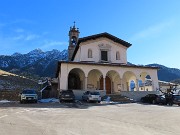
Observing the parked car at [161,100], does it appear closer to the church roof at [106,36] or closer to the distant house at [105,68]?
the distant house at [105,68]

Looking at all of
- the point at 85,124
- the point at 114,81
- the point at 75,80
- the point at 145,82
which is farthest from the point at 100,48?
the point at 85,124

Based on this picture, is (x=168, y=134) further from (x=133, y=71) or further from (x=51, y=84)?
(x=51, y=84)

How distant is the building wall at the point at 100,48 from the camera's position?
122 feet

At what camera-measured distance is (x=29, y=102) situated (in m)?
26.2

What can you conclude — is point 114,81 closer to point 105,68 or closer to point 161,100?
point 105,68

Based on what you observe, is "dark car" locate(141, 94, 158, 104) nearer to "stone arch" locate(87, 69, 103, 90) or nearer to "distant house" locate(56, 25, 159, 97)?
"distant house" locate(56, 25, 159, 97)

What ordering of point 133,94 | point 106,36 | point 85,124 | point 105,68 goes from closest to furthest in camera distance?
point 85,124, point 133,94, point 105,68, point 106,36

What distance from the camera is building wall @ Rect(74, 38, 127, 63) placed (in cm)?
3712

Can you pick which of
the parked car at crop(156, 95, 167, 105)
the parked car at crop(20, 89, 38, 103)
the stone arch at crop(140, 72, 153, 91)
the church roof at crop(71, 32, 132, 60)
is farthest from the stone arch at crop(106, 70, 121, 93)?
the parked car at crop(20, 89, 38, 103)

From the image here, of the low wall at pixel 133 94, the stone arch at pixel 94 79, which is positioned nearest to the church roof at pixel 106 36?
the stone arch at pixel 94 79

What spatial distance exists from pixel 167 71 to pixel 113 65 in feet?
416

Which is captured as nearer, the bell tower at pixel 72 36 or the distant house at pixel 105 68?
the distant house at pixel 105 68

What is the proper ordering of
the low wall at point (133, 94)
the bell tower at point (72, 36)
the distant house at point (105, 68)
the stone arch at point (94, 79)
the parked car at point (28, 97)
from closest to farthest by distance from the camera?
the parked car at point (28, 97) → the low wall at point (133, 94) → the distant house at point (105, 68) → the stone arch at point (94, 79) → the bell tower at point (72, 36)

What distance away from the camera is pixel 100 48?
3806cm
